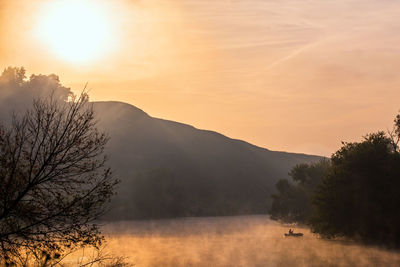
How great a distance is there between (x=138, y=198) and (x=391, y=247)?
13153cm

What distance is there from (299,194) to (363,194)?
183 ft

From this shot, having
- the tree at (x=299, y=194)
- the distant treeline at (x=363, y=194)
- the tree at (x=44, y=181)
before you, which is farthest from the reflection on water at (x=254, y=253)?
the tree at (x=44, y=181)

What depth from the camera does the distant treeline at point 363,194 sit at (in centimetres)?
7475

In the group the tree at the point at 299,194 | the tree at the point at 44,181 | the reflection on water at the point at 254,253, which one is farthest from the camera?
the tree at the point at 299,194

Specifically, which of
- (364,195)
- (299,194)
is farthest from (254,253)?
(299,194)

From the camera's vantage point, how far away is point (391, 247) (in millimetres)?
71062

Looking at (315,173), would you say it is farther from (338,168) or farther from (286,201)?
(338,168)

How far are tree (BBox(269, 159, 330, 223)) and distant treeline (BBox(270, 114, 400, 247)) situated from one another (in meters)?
41.9

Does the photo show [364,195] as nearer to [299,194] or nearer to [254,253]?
[254,253]

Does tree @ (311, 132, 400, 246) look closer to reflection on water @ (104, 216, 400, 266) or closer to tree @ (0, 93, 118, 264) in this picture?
reflection on water @ (104, 216, 400, 266)

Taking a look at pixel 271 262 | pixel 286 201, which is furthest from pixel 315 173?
pixel 271 262

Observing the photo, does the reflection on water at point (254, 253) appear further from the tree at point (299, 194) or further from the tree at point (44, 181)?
the tree at point (44, 181)

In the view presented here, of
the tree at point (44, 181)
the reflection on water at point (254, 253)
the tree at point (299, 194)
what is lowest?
the reflection on water at point (254, 253)

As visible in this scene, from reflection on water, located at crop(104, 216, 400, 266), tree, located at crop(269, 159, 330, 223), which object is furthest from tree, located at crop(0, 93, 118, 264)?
tree, located at crop(269, 159, 330, 223)
